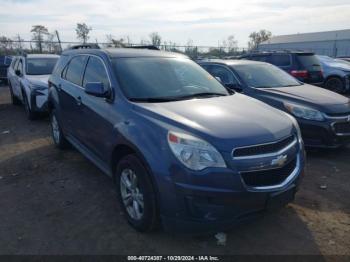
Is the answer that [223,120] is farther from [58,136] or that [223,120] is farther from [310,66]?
A: [310,66]

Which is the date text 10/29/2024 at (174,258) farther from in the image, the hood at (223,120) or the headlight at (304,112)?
the headlight at (304,112)

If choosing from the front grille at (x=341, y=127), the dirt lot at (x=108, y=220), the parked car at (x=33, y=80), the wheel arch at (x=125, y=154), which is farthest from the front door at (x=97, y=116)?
the parked car at (x=33, y=80)

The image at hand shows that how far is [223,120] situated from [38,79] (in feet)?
22.8

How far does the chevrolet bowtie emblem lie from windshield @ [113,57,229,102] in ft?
4.34

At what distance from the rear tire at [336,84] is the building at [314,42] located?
37.1m

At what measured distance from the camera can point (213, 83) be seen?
4605mm

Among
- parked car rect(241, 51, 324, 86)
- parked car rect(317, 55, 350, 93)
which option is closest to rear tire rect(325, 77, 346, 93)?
parked car rect(317, 55, 350, 93)

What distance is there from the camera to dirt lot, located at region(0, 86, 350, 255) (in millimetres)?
3236

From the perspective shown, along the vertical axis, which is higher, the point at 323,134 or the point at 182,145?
the point at 182,145

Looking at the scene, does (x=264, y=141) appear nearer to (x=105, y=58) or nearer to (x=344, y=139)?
(x=105, y=58)

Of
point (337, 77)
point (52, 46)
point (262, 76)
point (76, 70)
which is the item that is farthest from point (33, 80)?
point (52, 46)

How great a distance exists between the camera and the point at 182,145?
9.59 feet

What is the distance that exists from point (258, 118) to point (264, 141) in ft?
1.43

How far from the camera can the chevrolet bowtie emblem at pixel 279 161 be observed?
3070 millimetres
